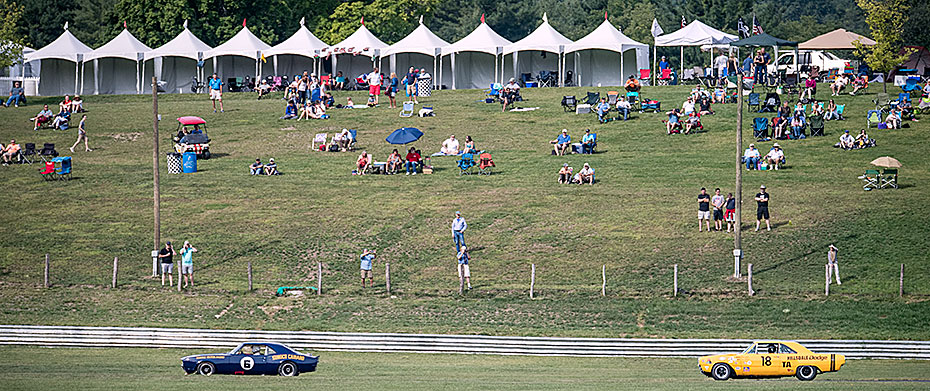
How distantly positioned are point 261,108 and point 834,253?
3953 cm

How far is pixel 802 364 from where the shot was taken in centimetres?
2619

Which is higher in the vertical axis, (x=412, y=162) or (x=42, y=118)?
(x=42, y=118)

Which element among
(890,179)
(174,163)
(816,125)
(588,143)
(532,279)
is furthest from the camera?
(816,125)

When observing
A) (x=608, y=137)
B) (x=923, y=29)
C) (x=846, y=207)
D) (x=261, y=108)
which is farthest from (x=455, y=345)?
(x=923, y=29)

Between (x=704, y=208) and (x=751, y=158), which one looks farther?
(x=751, y=158)

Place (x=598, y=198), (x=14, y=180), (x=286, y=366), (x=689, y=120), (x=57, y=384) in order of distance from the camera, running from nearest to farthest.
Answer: (x=57, y=384)
(x=286, y=366)
(x=598, y=198)
(x=14, y=180)
(x=689, y=120)

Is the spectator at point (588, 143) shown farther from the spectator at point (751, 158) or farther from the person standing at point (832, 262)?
the person standing at point (832, 262)

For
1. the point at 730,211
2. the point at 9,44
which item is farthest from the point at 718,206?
the point at 9,44

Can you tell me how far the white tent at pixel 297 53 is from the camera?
244ft

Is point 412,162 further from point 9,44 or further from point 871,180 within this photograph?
point 9,44

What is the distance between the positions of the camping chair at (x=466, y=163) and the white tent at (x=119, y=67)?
1330 inches

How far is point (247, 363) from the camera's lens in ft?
87.0

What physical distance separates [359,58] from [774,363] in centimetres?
5520

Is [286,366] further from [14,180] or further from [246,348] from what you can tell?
[14,180]
